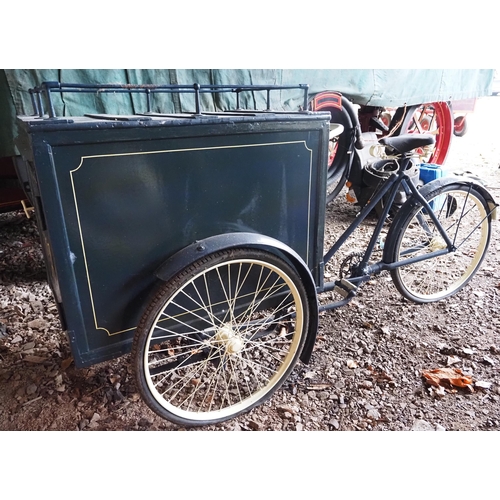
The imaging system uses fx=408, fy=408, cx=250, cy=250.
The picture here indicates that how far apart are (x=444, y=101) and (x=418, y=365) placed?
4640 mm

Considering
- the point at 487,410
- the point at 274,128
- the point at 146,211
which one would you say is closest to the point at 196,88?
the point at 274,128

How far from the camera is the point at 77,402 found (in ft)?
6.92

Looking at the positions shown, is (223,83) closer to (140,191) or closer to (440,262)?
(140,191)

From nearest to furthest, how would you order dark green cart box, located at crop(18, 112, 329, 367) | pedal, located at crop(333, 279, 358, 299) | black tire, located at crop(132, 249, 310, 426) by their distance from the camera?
dark green cart box, located at crop(18, 112, 329, 367)
black tire, located at crop(132, 249, 310, 426)
pedal, located at crop(333, 279, 358, 299)

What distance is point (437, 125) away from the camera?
616cm

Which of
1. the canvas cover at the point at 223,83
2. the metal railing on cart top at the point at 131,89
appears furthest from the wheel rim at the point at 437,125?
the metal railing on cart top at the point at 131,89

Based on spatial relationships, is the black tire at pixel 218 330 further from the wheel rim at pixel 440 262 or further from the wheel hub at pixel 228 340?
the wheel rim at pixel 440 262

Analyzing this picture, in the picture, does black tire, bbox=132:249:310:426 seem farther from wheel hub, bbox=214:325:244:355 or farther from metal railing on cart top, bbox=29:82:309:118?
metal railing on cart top, bbox=29:82:309:118

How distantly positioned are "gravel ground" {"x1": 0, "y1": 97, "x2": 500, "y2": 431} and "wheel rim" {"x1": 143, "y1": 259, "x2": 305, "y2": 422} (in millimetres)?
142

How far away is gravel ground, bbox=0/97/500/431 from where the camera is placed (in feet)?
6.57

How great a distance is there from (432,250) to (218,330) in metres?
1.75

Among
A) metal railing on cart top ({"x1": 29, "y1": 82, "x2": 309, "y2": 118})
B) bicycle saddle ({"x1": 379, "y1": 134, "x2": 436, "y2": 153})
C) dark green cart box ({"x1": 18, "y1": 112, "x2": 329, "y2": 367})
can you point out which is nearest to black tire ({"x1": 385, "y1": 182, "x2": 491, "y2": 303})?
bicycle saddle ({"x1": 379, "y1": 134, "x2": 436, "y2": 153})

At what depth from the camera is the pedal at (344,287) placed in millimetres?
2473
